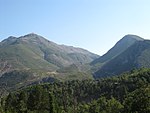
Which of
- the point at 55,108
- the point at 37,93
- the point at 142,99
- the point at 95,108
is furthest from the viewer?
the point at 95,108

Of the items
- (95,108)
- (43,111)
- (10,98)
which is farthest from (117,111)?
(10,98)

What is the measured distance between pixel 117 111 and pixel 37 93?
42.1 metres

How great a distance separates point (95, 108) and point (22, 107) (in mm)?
47364

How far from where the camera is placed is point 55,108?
5610 inches

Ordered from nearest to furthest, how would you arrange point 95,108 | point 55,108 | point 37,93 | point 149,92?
point 149,92 → point 55,108 → point 37,93 → point 95,108

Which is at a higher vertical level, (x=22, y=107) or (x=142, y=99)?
(x=22, y=107)

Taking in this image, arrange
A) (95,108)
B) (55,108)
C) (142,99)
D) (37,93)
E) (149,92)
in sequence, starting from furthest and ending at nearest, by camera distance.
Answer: (95,108) → (37,93) → (55,108) → (149,92) → (142,99)

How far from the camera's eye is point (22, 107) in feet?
511

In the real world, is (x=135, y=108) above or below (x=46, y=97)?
below

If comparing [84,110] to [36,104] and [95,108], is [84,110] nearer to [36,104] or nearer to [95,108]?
[95,108]

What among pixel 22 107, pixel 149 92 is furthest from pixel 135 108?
pixel 22 107

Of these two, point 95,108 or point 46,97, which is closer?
point 46,97

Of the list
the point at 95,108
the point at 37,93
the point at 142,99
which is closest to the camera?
the point at 142,99

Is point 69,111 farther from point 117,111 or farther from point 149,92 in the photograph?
point 149,92
